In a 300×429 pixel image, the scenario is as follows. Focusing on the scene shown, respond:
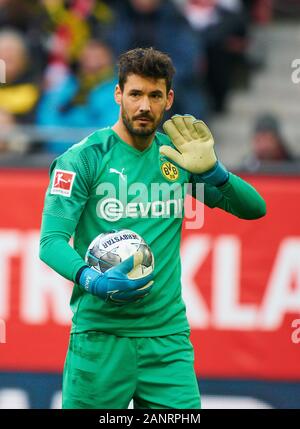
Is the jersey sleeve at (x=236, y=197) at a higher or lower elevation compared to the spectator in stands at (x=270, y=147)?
lower

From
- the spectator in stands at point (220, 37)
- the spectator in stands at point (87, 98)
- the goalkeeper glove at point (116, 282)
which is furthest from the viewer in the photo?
the spectator in stands at point (220, 37)

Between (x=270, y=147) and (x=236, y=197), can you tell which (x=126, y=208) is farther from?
(x=270, y=147)

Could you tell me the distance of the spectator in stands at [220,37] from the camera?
35.5 feet

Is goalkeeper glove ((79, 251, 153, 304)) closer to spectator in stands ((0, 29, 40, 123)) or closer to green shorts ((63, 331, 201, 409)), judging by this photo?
green shorts ((63, 331, 201, 409))

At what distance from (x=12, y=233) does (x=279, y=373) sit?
2.15 meters

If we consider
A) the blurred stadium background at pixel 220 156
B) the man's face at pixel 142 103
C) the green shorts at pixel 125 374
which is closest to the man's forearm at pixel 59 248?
the green shorts at pixel 125 374

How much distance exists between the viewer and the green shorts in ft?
17.7

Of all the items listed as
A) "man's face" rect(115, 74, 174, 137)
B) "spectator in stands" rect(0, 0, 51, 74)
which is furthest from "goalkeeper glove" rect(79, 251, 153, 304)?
"spectator in stands" rect(0, 0, 51, 74)

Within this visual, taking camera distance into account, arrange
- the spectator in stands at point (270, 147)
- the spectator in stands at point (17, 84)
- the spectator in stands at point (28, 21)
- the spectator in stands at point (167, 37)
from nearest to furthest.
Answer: the spectator in stands at point (270, 147), the spectator in stands at point (17, 84), the spectator in stands at point (167, 37), the spectator in stands at point (28, 21)

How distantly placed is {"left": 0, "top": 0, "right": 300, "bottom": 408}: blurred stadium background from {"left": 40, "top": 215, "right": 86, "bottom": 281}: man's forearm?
2509 mm

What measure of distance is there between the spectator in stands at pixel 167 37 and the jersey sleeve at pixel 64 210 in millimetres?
4900

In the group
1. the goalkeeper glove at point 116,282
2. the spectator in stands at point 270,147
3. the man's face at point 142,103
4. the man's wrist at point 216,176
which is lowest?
the goalkeeper glove at point 116,282

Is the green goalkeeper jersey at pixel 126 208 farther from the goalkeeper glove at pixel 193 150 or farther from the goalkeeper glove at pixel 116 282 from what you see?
the goalkeeper glove at pixel 116 282
